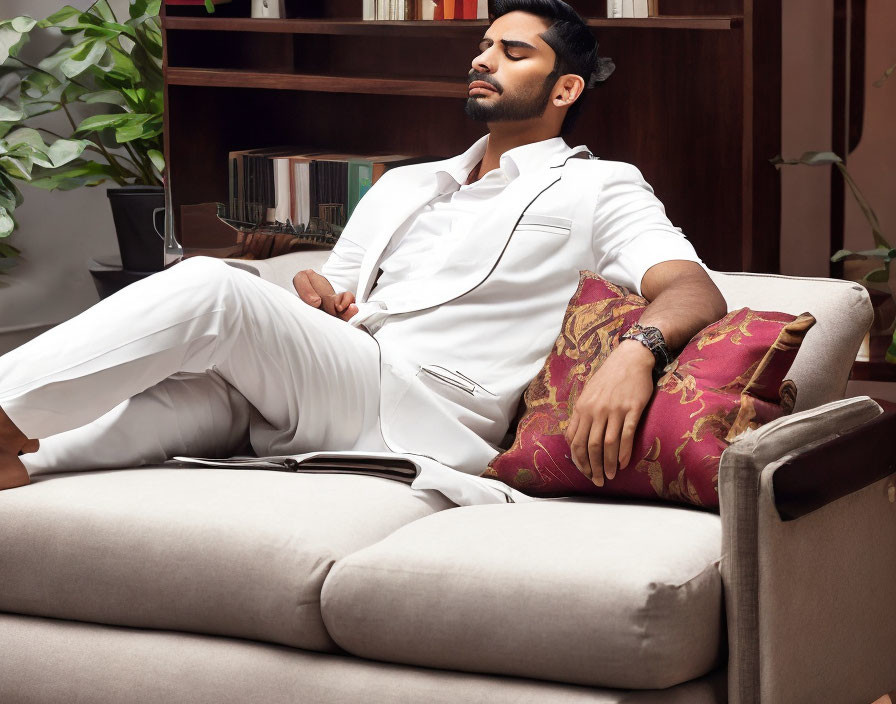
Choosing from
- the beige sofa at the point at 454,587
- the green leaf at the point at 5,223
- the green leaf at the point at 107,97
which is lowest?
the beige sofa at the point at 454,587

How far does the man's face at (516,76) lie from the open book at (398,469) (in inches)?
35.1

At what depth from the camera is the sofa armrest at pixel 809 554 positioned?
146 centimetres

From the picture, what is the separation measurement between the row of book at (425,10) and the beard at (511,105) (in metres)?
0.55

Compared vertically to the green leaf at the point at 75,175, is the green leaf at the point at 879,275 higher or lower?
lower

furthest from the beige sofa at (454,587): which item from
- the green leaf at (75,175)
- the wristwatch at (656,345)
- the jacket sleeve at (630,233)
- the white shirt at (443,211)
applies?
the green leaf at (75,175)

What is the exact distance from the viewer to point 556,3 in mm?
2510

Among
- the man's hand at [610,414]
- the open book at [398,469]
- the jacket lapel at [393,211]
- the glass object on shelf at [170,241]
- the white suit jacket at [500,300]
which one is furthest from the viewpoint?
the glass object on shelf at [170,241]

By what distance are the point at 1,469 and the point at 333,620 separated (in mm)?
606

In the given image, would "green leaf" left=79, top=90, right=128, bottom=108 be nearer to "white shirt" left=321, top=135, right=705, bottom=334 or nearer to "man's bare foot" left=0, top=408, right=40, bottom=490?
"white shirt" left=321, top=135, right=705, bottom=334

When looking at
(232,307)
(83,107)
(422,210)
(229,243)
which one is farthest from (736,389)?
(83,107)

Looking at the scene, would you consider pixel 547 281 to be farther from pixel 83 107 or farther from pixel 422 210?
pixel 83 107

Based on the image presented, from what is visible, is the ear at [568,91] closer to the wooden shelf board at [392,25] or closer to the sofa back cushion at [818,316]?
the wooden shelf board at [392,25]

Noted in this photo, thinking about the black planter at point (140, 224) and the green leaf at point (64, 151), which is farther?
the black planter at point (140, 224)

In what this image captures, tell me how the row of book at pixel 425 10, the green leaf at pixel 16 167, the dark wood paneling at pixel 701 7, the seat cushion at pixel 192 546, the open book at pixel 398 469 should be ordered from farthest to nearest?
the green leaf at pixel 16 167 → the row of book at pixel 425 10 → the dark wood paneling at pixel 701 7 → the open book at pixel 398 469 → the seat cushion at pixel 192 546
